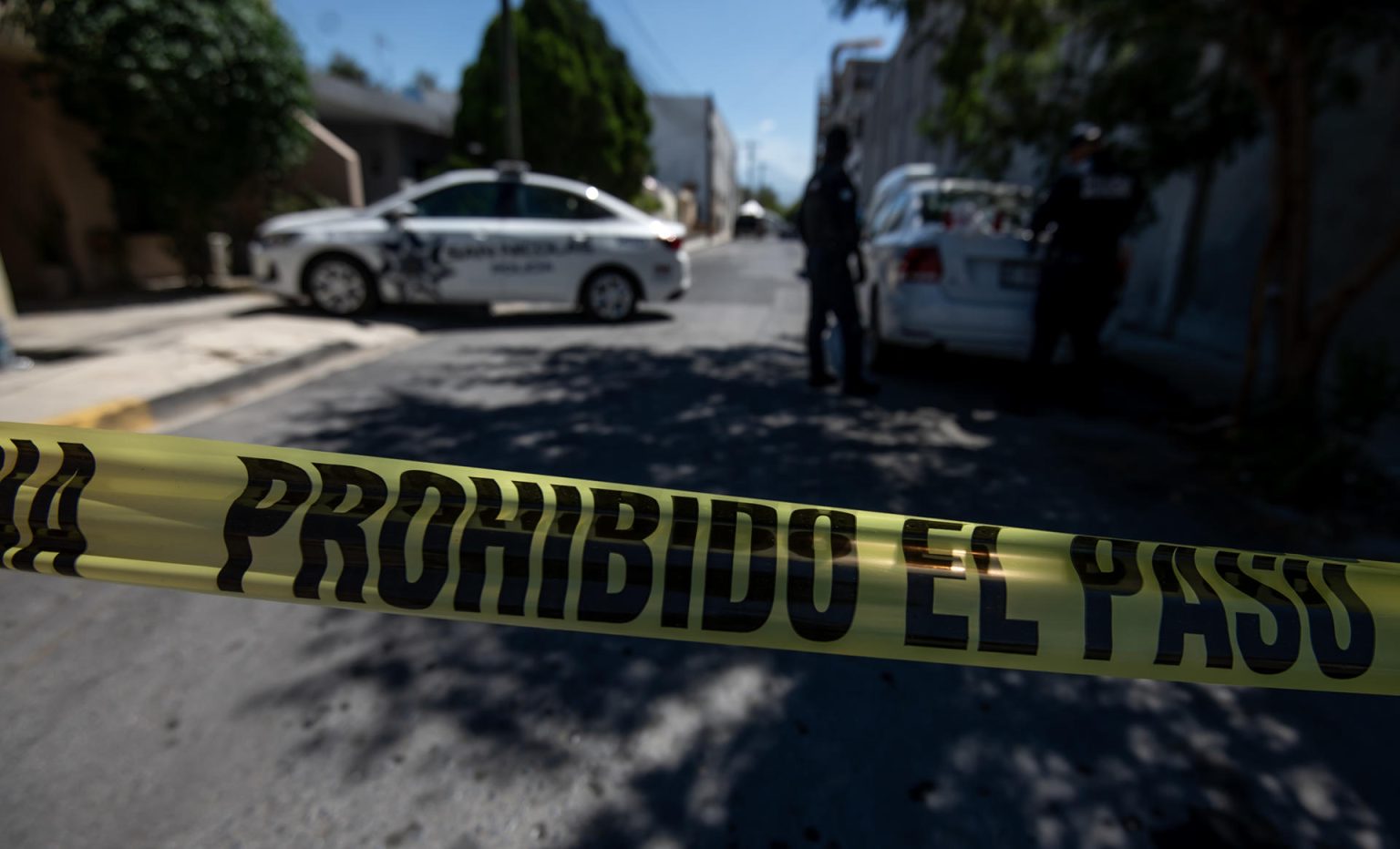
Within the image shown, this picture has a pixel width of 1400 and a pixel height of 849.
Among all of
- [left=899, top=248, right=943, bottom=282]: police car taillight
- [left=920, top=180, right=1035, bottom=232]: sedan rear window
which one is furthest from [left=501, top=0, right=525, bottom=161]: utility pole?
[left=899, top=248, right=943, bottom=282]: police car taillight

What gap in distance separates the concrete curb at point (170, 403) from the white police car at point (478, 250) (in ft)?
6.82

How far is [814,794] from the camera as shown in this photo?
1.81 metres

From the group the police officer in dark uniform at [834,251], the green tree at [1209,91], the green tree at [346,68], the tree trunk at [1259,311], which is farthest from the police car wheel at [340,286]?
the green tree at [346,68]

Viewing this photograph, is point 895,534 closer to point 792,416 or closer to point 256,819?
point 256,819

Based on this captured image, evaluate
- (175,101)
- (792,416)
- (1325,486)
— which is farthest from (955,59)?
(175,101)

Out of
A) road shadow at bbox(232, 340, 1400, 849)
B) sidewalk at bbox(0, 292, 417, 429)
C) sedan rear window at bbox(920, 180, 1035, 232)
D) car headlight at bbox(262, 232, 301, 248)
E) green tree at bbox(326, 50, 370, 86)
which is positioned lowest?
road shadow at bbox(232, 340, 1400, 849)

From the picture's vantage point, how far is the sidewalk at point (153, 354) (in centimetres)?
438

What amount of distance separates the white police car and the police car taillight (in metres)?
3.71

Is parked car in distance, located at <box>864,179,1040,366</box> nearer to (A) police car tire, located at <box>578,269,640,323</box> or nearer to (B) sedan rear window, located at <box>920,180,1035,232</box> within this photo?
(B) sedan rear window, located at <box>920,180,1035,232</box>

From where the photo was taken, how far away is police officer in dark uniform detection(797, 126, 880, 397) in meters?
5.28

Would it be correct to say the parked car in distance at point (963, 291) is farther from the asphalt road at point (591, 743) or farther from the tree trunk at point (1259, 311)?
the asphalt road at point (591, 743)

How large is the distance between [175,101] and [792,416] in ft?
29.2

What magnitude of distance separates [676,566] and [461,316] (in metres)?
8.29

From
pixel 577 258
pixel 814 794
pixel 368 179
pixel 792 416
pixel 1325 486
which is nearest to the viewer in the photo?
pixel 814 794
